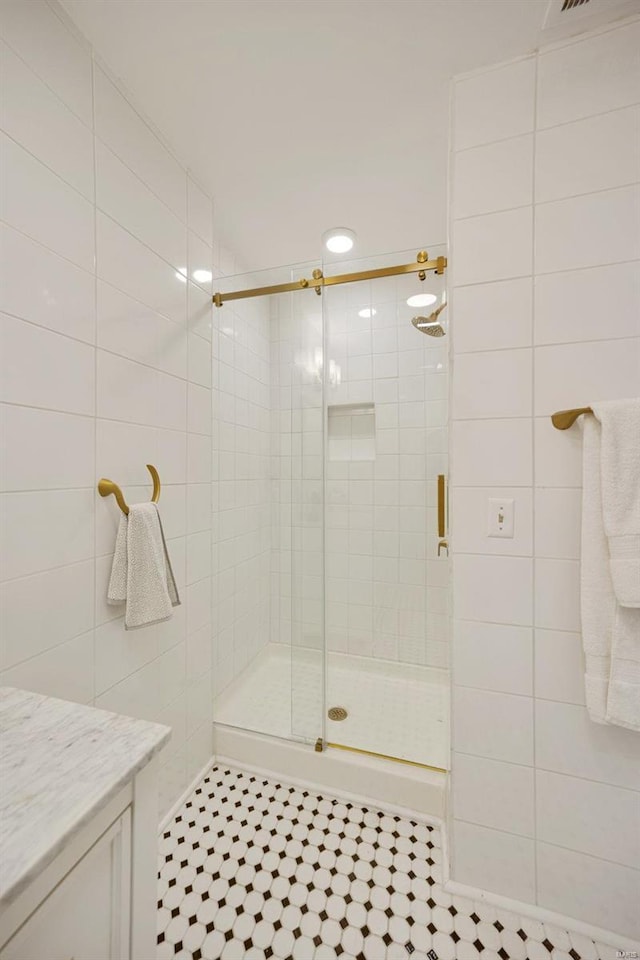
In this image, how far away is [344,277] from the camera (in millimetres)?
1606

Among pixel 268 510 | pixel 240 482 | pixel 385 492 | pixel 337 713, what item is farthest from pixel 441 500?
pixel 337 713

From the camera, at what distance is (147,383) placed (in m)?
1.35

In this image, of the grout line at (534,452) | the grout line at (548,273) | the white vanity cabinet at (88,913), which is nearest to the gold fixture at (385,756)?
the grout line at (534,452)

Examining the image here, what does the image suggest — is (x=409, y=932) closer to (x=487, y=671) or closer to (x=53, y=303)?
(x=487, y=671)

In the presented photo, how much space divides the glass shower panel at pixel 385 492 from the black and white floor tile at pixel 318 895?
0.80 meters

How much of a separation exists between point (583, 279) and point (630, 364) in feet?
0.85

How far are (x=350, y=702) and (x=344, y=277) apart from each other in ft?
6.65

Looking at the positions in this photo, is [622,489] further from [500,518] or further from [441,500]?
[441,500]

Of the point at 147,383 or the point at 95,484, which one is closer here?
the point at 95,484

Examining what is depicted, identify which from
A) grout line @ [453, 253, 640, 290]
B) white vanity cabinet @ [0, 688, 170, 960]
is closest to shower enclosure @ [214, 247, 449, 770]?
grout line @ [453, 253, 640, 290]

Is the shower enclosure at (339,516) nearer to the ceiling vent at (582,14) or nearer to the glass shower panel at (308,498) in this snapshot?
the glass shower panel at (308,498)

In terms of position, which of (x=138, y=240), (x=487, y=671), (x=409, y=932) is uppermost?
(x=138, y=240)

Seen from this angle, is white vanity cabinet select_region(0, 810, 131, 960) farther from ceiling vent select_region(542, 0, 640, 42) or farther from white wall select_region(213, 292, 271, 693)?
ceiling vent select_region(542, 0, 640, 42)

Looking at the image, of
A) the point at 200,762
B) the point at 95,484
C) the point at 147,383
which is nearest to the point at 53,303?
the point at 147,383
